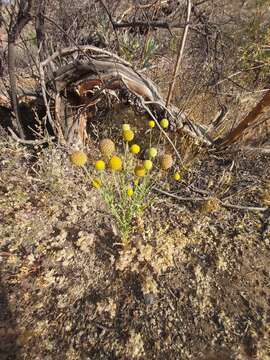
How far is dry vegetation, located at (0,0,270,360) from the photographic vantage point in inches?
53.6

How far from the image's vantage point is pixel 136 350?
51.3 inches

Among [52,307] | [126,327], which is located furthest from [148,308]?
[52,307]

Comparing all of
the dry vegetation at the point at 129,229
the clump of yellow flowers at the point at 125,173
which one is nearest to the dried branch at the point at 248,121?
the dry vegetation at the point at 129,229

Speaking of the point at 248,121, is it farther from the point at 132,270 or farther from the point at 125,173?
the point at 132,270

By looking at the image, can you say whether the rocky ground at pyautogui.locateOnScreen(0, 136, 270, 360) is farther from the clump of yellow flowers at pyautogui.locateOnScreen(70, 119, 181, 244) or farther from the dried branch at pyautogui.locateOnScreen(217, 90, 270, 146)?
the dried branch at pyautogui.locateOnScreen(217, 90, 270, 146)

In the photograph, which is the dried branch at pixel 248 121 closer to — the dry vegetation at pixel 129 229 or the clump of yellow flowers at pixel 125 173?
the dry vegetation at pixel 129 229

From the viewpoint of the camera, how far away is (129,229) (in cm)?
178

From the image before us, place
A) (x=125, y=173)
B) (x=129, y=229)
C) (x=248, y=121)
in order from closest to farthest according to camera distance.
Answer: (x=125, y=173)
(x=129, y=229)
(x=248, y=121)

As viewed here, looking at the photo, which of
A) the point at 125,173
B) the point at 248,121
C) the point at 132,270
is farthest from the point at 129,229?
the point at 248,121

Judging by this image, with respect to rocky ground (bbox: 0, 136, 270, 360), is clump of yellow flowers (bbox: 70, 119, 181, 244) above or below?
above

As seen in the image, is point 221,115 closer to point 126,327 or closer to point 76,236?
point 76,236

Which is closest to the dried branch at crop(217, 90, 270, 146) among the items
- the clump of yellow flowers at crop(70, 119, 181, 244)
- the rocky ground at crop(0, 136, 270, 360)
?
the rocky ground at crop(0, 136, 270, 360)

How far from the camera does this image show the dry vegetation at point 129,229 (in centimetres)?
136

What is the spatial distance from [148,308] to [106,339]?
31cm
